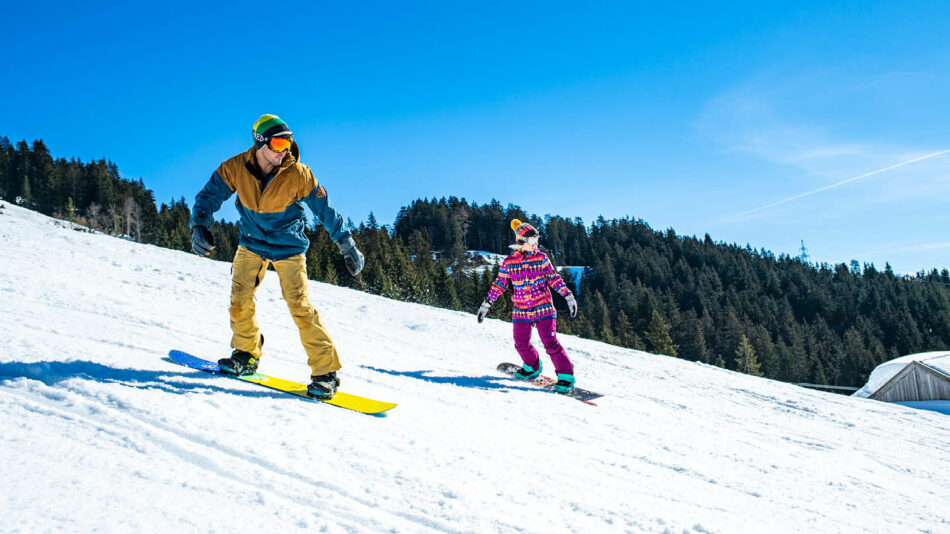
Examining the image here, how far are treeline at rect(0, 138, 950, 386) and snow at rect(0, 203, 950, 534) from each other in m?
34.0

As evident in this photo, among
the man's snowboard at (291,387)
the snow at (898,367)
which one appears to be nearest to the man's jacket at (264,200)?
the man's snowboard at (291,387)

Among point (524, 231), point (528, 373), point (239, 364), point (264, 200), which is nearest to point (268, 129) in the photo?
point (264, 200)

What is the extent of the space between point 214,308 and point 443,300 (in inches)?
1886

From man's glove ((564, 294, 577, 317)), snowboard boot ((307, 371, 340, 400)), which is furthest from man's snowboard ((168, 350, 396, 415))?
man's glove ((564, 294, 577, 317))

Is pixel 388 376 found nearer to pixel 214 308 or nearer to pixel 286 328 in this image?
pixel 286 328

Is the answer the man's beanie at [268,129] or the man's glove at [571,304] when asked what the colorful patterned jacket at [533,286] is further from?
the man's beanie at [268,129]

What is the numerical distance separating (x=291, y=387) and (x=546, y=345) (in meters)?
3.35

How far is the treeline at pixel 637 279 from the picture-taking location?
63.2 metres

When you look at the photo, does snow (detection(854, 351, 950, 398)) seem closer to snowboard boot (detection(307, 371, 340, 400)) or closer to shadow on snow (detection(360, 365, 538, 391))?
shadow on snow (detection(360, 365, 538, 391))

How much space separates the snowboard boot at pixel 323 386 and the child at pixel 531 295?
2.90 metres

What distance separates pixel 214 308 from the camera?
26.1 ft

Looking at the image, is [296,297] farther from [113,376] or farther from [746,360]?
[746,360]

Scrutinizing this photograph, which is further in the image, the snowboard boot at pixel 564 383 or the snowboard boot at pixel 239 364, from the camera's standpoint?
the snowboard boot at pixel 564 383

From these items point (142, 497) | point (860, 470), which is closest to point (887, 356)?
point (860, 470)
